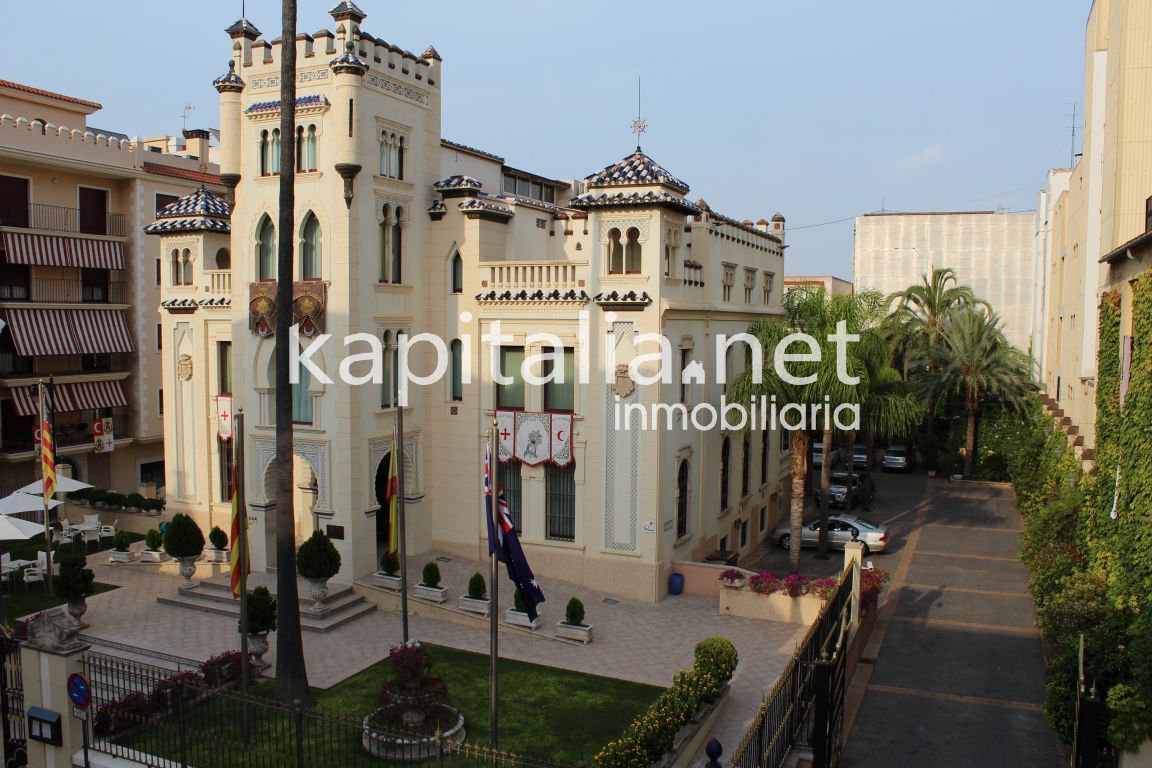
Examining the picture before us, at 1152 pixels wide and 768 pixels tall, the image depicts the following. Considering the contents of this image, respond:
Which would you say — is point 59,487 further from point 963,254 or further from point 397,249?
point 963,254

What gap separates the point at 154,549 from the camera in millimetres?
26578

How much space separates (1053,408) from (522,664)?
28.1 m

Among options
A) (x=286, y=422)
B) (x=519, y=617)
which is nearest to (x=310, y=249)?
(x=286, y=422)

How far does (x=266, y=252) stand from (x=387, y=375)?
4811mm

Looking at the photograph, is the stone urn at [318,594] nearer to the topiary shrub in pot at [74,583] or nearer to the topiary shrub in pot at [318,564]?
the topiary shrub in pot at [318,564]

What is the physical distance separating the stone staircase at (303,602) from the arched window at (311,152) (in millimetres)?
11039

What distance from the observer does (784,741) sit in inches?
550

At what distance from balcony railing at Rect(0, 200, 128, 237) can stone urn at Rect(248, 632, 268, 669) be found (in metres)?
22.0

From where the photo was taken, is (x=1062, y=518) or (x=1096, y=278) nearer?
(x=1062, y=518)

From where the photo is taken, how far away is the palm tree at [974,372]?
44.8 meters

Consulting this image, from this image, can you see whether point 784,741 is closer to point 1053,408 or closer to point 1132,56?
point 1132,56

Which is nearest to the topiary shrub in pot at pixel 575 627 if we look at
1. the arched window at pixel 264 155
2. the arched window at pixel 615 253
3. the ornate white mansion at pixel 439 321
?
the ornate white mansion at pixel 439 321

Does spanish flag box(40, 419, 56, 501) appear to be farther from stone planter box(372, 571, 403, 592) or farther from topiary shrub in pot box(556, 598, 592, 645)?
topiary shrub in pot box(556, 598, 592, 645)

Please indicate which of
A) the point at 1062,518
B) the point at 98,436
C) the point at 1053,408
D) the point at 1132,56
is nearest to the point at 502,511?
the point at 1062,518
